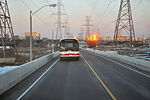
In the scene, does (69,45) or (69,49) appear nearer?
(69,49)

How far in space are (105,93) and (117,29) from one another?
33.6 metres

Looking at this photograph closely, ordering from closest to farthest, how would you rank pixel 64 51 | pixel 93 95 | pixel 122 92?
1. pixel 93 95
2. pixel 122 92
3. pixel 64 51

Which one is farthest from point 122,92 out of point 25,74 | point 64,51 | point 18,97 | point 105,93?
point 64,51

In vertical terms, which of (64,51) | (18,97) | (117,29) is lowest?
(18,97)

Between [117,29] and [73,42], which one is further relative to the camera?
[117,29]

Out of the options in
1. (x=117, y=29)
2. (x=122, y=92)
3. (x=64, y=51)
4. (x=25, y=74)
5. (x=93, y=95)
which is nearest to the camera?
(x=93, y=95)

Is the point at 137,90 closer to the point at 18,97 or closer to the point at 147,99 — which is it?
the point at 147,99

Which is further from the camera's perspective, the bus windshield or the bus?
the bus windshield

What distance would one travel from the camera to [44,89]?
24.1 feet

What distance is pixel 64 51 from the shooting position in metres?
21.5

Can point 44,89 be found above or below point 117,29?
below

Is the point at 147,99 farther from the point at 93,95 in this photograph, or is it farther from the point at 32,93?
the point at 32,93

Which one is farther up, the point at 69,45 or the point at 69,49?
the point at 69,45

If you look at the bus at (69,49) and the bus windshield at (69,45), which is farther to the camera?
the bus windshield at (69,45)
